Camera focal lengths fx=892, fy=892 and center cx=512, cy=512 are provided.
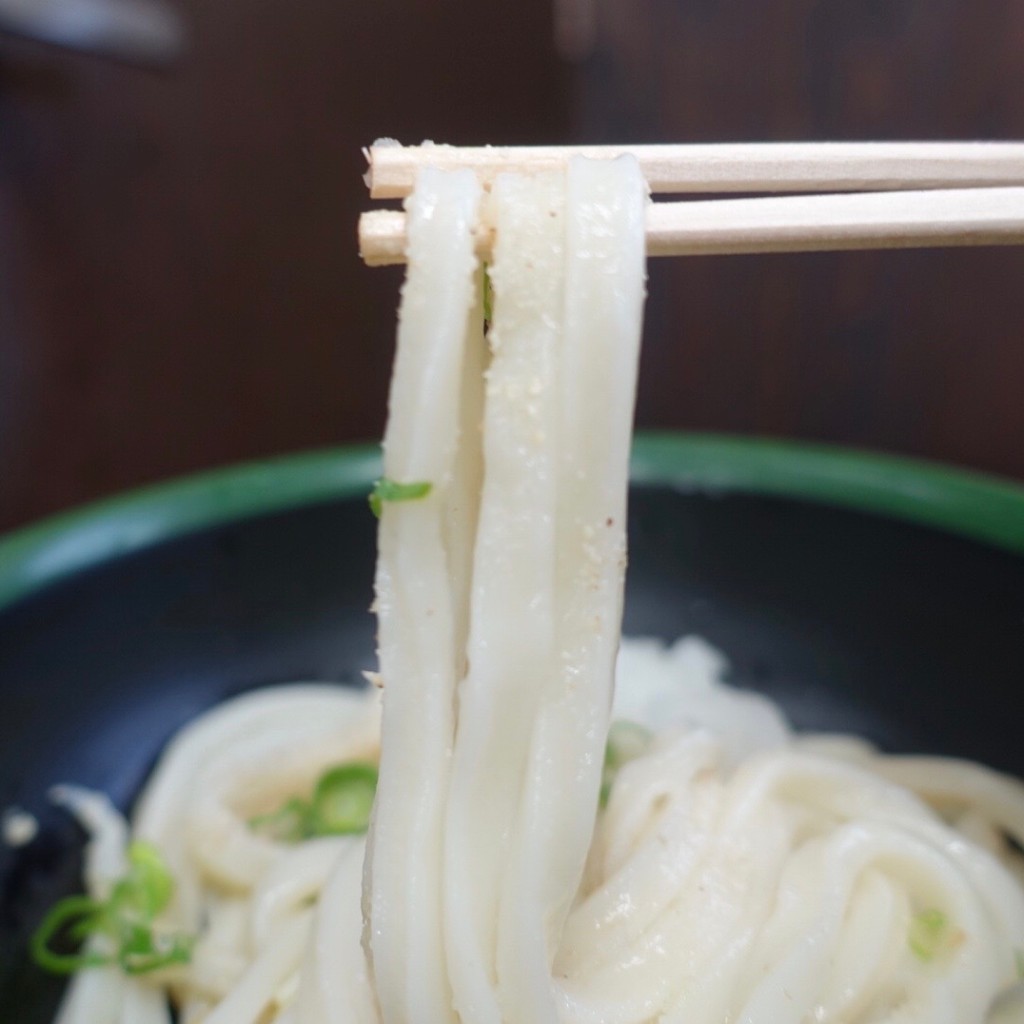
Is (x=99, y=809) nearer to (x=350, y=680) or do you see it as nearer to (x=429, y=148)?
(x=350, y=680)

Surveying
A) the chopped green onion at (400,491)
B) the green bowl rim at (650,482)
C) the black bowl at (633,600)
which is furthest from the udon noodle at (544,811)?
the green bowl rim at (650,482)

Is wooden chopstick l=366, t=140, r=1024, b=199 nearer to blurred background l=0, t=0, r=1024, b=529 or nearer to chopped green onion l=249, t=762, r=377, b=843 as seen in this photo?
chopped green onion l=249, t=762, r=377, b=843

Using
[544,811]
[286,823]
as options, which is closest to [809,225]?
[544,811]

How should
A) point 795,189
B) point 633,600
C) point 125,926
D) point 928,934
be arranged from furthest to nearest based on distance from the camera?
point 633,600 < point 125,926 < point 928,934 < point 795,189

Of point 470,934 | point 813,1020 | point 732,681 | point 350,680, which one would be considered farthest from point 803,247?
point 350,680

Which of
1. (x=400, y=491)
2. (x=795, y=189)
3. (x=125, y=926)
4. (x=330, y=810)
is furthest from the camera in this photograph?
(x=330, y=810)

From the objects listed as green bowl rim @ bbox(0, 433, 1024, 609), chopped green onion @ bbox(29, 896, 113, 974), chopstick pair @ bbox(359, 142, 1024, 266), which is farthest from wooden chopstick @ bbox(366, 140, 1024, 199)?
chopped green onion @ bbox(29, 896, 113, 974)

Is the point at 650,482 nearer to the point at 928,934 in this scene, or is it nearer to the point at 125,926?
the point at 928,934

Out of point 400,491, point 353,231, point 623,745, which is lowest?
point 623,745
